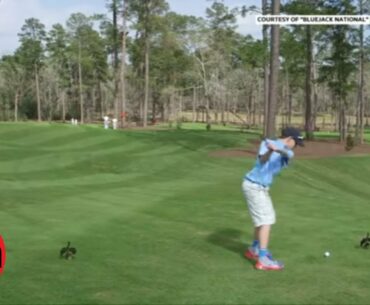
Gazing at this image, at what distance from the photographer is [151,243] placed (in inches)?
339

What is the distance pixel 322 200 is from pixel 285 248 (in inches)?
235

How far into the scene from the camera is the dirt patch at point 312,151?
27.5 metres

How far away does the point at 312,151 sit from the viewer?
2995 centimetres

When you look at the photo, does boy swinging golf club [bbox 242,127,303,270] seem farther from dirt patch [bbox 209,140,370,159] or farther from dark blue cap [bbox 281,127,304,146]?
dirt patch [bbox 209,140,370,159]

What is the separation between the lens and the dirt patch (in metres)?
27.5

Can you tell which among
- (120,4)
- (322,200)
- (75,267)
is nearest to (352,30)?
(120,4)

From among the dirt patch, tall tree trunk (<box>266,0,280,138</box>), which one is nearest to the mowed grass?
tall tree trunk (<box>266,0,280,138</box>)

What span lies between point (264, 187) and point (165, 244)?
1947mm

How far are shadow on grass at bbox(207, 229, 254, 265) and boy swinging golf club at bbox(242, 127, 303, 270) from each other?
70 cm

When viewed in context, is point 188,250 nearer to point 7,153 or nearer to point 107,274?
point 107,274

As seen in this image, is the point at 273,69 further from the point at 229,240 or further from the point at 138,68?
the point at 138,68

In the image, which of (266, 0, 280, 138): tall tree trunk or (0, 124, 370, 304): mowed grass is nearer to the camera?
(0, 124, 370, 304): mowed grass

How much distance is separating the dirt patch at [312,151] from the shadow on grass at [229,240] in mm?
17084

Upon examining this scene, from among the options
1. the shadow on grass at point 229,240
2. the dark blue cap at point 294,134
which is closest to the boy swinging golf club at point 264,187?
the dark blue cap at point 294,134
